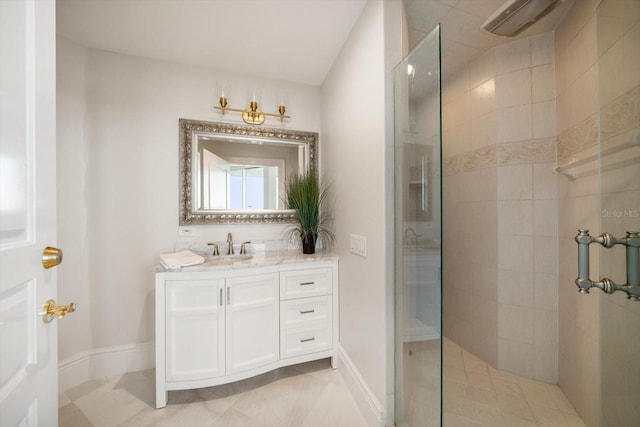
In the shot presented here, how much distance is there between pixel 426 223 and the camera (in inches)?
42.0

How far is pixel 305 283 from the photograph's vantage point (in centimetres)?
185

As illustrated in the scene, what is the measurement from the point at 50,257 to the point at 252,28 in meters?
1.76

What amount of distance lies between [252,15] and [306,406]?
253 centimetres

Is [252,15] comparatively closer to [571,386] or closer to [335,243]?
[335,243]

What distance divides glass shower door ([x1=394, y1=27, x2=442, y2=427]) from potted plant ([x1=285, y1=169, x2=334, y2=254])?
90 cm

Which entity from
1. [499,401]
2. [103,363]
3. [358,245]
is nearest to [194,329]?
[103,363]

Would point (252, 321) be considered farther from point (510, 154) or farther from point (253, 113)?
point (510, 154)

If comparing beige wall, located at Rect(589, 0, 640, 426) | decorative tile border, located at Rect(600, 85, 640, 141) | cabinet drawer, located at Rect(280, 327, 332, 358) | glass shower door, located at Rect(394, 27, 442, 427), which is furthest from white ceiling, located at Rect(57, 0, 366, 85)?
cabinet drawer, located at Rect(280, 327, 332, 358)

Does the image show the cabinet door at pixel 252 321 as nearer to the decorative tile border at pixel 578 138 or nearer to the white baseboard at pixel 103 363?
the white baseboard at pixel 103 363

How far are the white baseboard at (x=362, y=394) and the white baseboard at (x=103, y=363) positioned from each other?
1.56 m

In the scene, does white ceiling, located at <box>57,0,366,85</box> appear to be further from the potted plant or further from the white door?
the white door

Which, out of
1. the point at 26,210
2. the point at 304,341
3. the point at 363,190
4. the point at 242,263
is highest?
the point at 363,190

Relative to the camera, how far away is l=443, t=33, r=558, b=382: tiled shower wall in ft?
5.57

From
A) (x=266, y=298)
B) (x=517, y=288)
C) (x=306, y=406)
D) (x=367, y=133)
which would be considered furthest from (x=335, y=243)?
(x=517, y=288)
